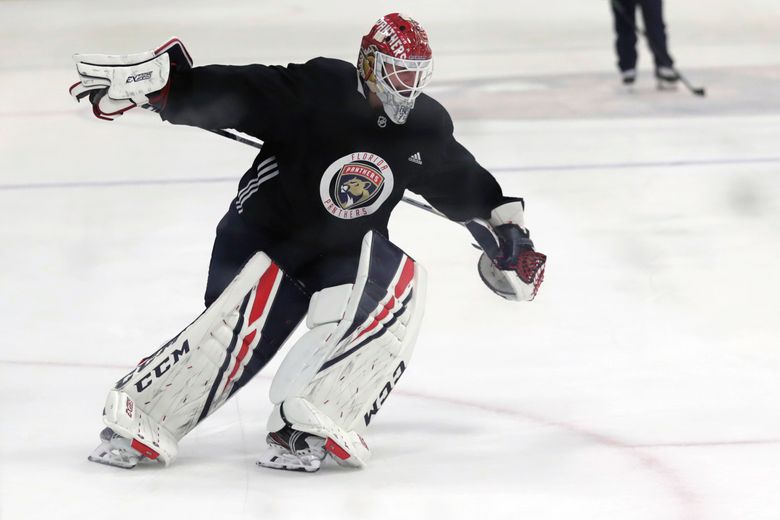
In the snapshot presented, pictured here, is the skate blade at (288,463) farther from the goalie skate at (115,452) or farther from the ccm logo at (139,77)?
the ccm logo at (139,77)

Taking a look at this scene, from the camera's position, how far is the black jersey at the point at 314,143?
2725 mm

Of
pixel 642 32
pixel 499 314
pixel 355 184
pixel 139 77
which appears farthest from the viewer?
pixel 642 32

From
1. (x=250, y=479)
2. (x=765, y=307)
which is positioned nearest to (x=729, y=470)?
(x=250, y=479)

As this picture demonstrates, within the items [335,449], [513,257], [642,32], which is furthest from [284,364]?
[642,32]

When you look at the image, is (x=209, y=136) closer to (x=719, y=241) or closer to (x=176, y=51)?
(x=719, y=241)

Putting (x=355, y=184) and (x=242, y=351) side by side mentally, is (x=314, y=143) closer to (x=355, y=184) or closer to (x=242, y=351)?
(x=355, y=184)

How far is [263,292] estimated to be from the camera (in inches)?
110

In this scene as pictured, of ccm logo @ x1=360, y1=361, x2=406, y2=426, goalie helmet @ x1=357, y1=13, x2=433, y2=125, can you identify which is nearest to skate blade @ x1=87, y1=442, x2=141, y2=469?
ccm logo @ x1=360, y1=361, x2=406, y2=426

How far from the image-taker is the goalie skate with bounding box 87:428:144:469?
2.73 metres

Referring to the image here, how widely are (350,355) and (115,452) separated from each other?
0.49 meters

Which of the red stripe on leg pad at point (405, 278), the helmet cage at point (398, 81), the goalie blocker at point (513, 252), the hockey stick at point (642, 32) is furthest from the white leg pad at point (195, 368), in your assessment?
A: the hockey stick at point (642, 32)

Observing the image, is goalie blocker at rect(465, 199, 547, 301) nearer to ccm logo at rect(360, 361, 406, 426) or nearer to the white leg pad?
ccm logo at rect(360, 361, 406, 426)

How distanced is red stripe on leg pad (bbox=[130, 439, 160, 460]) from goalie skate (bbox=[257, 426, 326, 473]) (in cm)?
20

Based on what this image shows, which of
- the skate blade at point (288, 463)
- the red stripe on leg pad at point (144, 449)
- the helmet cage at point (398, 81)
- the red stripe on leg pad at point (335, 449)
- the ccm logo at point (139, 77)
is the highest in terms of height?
the ccm logo at point (139, 77)
